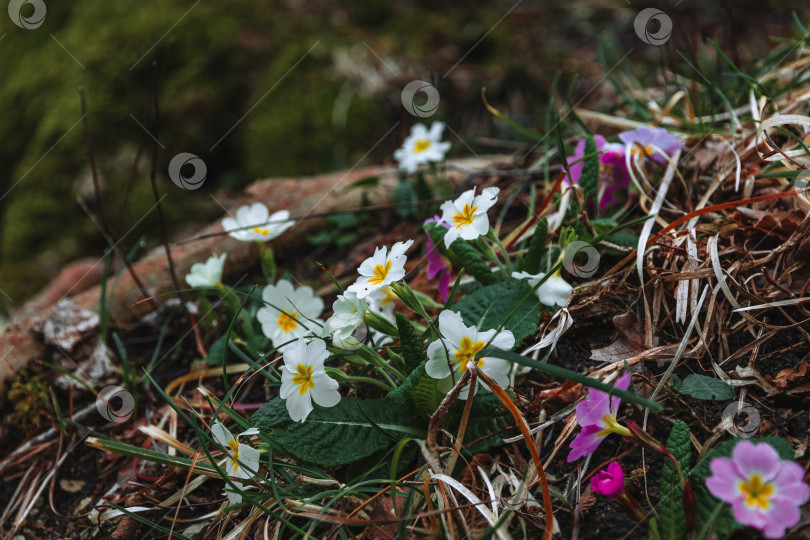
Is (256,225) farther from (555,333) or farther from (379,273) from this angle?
(555,333)

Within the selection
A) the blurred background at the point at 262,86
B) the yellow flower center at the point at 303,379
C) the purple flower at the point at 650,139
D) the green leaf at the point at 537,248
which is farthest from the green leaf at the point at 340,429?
the blurred background at the point at 262,86

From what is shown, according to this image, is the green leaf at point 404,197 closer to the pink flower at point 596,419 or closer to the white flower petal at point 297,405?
the white flower petal at point 297,405

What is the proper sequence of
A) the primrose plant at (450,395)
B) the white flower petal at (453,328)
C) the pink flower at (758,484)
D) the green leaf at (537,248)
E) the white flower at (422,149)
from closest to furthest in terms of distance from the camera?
1. the pink flower at (758,484)
2. the primrose plant at (450,395)
3. the white flower petal at (453,328)
4. the green leaf at (537,248)
5. the white flower at (422,149)

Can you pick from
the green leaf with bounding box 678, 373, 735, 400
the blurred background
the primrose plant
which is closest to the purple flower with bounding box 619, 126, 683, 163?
the primrose plant

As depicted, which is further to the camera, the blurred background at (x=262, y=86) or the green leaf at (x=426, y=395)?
the blurred background at (x=262, y=86)

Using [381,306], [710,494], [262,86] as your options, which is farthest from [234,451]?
[262,86]
